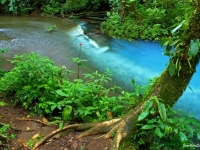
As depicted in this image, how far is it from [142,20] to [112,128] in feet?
27.2

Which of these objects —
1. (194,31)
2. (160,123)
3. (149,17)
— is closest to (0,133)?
(160,123)

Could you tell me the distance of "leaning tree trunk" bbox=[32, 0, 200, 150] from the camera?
2.46 metres

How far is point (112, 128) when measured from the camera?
3.00 m

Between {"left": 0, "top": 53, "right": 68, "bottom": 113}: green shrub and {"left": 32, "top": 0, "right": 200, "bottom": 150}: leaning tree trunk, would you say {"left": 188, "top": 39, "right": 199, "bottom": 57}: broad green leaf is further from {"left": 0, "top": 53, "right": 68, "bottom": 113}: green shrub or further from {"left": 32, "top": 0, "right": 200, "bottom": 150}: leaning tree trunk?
{"left": 0, "top": 53, "right": 68, "bottom": 113}: green shrub

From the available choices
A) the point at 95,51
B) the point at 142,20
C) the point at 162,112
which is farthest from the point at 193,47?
the point at 142,20

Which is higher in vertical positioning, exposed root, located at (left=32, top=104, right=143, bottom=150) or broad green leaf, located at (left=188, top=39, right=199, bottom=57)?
broad green leaf, located at (left=188, top=39, right=199, bottom=57)

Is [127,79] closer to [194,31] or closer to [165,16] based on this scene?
[194,31]

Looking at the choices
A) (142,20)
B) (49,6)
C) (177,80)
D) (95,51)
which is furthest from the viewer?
(49,6)

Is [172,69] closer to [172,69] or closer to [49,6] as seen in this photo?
[172,69]

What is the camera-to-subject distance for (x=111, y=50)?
354 inches

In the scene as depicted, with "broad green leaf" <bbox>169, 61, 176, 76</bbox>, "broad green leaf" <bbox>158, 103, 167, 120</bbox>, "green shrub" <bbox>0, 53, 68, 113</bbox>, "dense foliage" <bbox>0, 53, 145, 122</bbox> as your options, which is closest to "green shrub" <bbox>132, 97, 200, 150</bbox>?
"broad green leaf" <bbox>158, 103, 167, 120</bbox>

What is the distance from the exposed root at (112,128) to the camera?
2.81 meters

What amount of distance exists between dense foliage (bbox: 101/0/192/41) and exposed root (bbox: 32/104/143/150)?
7216 millimetres

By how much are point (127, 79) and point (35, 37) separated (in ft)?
17.2
